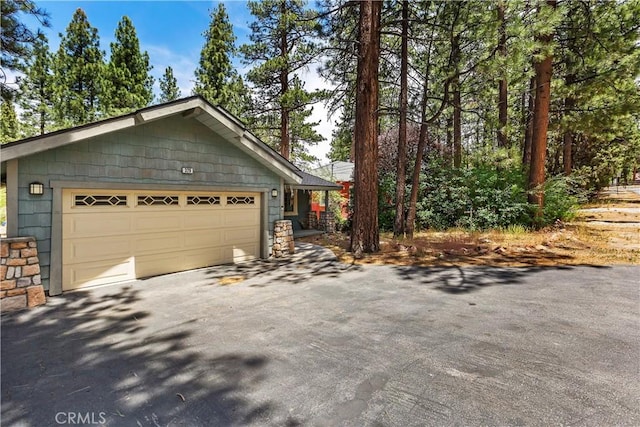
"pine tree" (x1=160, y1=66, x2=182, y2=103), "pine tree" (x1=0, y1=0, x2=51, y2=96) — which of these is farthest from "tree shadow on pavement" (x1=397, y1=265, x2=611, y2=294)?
A: "pine tree" (x1=160, y1=66, x2=182, y2=103)

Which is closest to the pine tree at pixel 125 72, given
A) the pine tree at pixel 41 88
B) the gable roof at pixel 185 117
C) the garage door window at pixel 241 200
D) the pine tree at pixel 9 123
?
the pine tree at pixel 41 88

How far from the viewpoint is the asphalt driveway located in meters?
2.44

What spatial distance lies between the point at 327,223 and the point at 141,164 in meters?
10.1

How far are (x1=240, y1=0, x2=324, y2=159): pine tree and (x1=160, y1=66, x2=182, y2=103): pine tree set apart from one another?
4.90m

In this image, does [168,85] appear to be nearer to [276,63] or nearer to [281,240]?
[276,63]

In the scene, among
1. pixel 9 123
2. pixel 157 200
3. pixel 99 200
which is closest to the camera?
pixel 99 200

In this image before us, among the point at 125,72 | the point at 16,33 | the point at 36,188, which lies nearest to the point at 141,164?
the point at 36,188

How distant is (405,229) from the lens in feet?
40.7

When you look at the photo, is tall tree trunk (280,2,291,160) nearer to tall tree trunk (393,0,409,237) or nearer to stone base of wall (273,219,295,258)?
tall tree trunk (393,0,409,237)

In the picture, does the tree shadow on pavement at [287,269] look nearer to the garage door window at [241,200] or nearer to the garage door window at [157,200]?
the garage door window at [241,200]

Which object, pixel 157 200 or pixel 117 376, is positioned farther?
pixel 157 200

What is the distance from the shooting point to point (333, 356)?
3.31 m

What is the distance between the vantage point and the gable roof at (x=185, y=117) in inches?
201

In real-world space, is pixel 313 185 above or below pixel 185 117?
below
